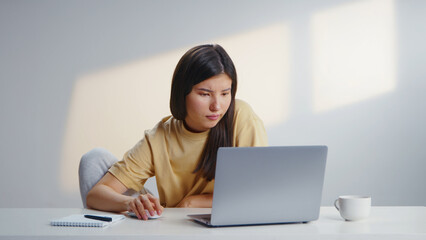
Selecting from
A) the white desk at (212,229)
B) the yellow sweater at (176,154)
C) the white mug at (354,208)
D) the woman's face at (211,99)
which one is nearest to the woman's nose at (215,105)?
the woman's face at (211,99)

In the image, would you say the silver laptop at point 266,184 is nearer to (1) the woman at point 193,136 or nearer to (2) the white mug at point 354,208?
(2) the white mug at point 354,208

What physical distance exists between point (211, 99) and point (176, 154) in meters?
0.27

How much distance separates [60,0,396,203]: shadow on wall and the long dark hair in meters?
1.71

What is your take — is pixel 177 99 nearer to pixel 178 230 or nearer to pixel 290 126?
pixel 178 230

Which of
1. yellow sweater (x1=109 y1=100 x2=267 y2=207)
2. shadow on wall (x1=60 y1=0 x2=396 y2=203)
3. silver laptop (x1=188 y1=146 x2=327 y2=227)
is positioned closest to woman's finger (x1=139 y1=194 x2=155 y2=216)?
silver laptop (x1=188 y1=146 x2=327 y2=227)

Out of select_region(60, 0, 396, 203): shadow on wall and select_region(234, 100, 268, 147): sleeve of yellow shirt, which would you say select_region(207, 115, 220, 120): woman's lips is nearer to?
select_region(234, 100, 268, 147): sleeve of yellow shirt

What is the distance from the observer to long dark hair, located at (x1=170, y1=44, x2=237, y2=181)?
4.96ft

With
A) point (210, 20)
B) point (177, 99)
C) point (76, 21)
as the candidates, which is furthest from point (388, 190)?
point (76, 21)

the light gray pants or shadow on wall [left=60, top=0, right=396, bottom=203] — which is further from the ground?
shadow on wall [left=60, top=0, right=396, bottom=203]

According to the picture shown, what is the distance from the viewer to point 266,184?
1.00m

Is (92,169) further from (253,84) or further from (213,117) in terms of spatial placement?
(253,84)

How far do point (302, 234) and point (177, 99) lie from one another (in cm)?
Result: 78

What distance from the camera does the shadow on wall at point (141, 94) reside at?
132 inches

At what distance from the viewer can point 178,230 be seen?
3.16 ft
